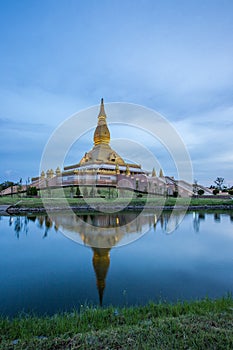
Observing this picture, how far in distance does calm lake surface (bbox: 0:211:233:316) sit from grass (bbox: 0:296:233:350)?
0.70 meters

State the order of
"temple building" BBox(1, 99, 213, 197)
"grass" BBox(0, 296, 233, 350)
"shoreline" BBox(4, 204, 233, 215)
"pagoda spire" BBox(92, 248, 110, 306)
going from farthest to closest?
1. "temple building" BBox(1, 99, 213, 197)
2. "shoreline" BBox(4, 204, 233, 215)
3. "pagoda spire" BBox(92, 248, 110, 306)
4. "grass" BBox(0, 296, 233, 350)

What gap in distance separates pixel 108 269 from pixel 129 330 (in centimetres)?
310

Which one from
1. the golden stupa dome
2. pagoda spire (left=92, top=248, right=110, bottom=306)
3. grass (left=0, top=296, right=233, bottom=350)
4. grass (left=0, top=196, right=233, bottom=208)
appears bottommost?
pagoda spire (left=92, top=248, right=110, bottom=306)

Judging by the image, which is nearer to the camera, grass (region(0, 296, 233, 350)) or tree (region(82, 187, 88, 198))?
grass (region(0, 296, 233, 350))

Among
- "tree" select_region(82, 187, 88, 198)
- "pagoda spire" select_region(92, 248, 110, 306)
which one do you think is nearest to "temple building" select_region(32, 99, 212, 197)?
"tree" select_region(82, 187, 88, 198)

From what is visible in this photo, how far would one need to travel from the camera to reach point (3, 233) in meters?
9.83

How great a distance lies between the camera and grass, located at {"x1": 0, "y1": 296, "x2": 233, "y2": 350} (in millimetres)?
2203

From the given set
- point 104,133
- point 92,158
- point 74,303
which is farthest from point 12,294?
point 104,133

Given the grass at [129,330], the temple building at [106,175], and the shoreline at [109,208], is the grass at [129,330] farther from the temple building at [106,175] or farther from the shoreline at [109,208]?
the temple building at [106,175]

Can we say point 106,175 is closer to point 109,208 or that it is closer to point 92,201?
point 92,201

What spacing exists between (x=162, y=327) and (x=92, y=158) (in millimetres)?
27936

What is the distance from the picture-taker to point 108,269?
546 centimetres

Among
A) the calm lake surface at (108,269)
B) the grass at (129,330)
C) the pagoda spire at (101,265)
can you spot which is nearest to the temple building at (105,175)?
the calm lake surface at (108,269)

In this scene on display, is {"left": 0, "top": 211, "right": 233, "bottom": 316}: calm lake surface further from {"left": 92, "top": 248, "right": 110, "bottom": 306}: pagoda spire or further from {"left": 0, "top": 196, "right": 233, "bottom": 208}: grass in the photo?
{"left": 0, "top": 196, "right": 233, "bottom": 208}: grass
